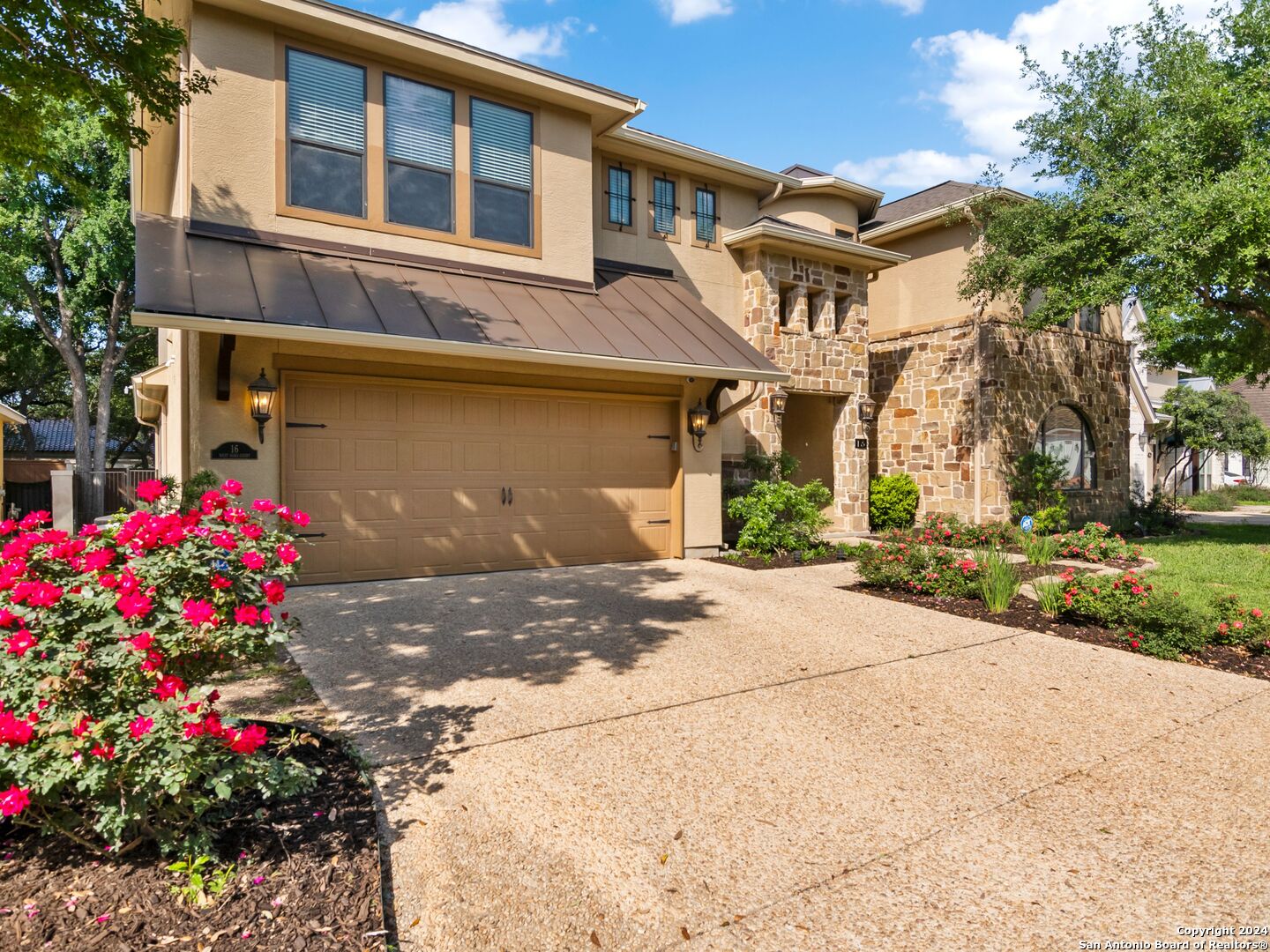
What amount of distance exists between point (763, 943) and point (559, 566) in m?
7.19

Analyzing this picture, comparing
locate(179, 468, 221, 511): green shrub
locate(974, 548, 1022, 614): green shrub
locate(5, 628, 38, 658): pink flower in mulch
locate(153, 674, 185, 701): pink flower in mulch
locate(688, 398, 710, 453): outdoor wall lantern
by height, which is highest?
locate(688, 398, 710, 453): outdoor wall lantern

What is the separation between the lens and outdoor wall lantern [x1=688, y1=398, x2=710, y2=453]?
1009 centimetres

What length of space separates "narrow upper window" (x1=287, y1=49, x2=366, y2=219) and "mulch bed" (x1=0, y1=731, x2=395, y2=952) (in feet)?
24.4

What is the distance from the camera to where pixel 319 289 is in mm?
7496

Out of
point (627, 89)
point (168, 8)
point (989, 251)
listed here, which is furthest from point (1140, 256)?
point (168, 8)

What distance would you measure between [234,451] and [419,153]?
14.1 ft

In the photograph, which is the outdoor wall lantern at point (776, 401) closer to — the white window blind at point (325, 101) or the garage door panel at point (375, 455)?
the garage door panel at point (375, 455)

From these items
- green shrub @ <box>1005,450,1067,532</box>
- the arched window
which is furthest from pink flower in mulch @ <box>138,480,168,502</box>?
the arched window

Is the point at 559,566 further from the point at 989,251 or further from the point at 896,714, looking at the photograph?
the point at 989,251

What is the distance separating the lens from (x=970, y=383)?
13.5 meters

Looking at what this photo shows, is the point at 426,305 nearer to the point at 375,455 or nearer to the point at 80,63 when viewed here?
the point at 375,455

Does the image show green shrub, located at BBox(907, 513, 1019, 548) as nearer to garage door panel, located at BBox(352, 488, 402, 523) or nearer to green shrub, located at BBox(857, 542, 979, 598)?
green shrub, located at BBox(857, 542, 979, 598)

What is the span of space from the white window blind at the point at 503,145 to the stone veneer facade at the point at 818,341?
15.3 feet

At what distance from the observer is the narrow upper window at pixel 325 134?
820cm
